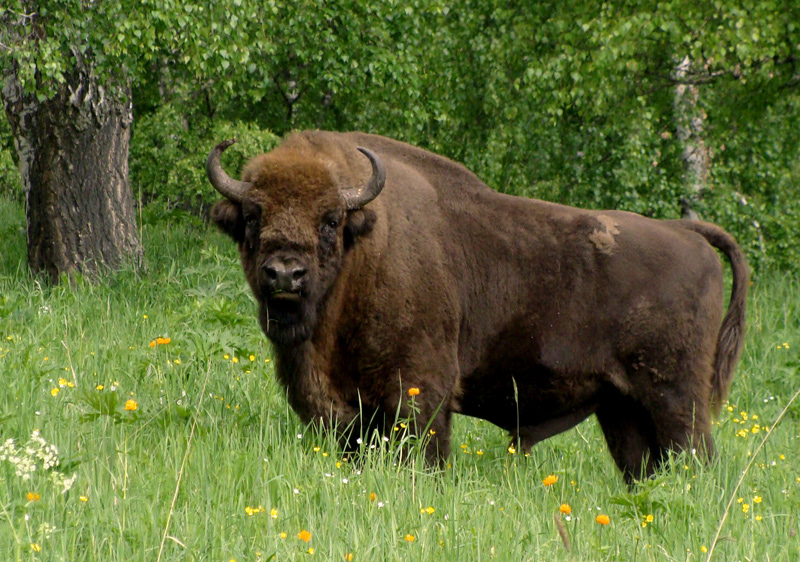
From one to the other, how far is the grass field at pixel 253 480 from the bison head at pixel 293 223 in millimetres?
617

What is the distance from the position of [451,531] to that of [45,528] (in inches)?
54.9

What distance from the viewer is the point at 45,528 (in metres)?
2.95

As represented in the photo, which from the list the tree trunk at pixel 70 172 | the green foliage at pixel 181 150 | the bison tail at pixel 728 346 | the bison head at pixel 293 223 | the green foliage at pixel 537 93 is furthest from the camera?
the green foliage at pixel 181 150

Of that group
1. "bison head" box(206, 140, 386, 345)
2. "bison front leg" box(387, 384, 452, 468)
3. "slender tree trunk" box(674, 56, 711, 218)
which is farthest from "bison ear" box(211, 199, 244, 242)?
"slender tree trunk" box(674, 56, 711, 218)

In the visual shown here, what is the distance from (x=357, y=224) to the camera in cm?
502

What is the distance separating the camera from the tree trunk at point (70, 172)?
8633 mm

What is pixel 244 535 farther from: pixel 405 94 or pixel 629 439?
pixel 405 94

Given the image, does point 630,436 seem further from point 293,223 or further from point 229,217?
point 229,217

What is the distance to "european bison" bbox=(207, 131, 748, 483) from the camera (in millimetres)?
4992

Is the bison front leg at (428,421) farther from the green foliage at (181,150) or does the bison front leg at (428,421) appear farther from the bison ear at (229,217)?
the green foliage at (181,150)

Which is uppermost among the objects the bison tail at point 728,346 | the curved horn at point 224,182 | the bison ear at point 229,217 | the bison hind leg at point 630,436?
the curved horn at point 224,182

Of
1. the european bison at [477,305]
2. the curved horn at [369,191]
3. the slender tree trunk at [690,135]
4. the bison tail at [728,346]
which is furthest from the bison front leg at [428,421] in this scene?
the slender tree trunk at [690,135]

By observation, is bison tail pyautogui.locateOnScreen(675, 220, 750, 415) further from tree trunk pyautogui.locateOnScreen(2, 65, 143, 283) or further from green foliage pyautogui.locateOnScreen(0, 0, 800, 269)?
tree trunk pyautogui.locateOnScreen(2, 65, 143, 283)

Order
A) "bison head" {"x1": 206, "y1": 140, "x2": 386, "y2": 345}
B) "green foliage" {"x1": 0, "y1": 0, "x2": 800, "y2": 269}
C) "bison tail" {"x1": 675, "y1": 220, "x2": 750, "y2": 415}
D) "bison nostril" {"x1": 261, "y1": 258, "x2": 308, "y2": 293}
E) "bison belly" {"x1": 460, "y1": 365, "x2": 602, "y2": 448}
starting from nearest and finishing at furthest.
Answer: "bison nostril" {"x1": 261, "y1": 258, "x2": 308, "y2": 293}, "bison head" {"x1": 206, "y1": 140, "x2": 386, "y2": 345}, "bison belly" {"x1": 460, "y1": 365, "x2": 602, "y2": 448}, "bison tail" {"x1": 675, "y1": 220, "x2": 750, "y2": 415}, "green foliage" {"x1": 0, "y1": 0, "x2": 800, "y2": 269}
